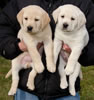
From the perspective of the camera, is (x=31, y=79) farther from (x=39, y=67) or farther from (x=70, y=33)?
(x=70, y=33)

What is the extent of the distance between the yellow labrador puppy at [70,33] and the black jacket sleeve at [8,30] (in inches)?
21.6

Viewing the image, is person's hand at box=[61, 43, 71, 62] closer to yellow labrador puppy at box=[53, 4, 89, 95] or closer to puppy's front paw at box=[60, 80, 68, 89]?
yellow labrador puppy at box=[53, 4, 89, 95]

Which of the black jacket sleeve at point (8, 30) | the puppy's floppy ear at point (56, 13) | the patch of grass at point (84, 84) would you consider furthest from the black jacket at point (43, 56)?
the patch of grass at point (84, 84)

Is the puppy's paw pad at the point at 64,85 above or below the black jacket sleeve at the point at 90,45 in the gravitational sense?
below

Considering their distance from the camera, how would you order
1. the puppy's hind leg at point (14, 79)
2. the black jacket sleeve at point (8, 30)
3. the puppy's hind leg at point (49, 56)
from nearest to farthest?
the puppy's hind leg at point (49, 56)
the puppy's hind leg at point (14, 79)
the black jacket sleeve at point (8, 30)

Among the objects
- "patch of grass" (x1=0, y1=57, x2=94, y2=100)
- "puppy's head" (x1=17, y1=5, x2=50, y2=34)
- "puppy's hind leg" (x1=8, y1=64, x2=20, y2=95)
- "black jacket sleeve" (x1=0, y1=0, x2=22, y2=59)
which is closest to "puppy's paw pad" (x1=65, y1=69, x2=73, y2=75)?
"puppy's head" (x1=17, y1=5, x2=50, y2=34)

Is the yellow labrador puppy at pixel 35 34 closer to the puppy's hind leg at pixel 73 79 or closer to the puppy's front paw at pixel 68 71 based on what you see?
the puppy's front paw at pixel 68 71

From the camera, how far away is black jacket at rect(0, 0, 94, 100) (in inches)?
131

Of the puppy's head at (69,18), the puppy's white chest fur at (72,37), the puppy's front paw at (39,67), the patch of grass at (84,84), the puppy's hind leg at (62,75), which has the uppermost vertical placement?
the puppy's head at (69,18)

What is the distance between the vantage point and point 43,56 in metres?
3.20

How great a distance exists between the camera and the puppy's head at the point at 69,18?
9.56 ft

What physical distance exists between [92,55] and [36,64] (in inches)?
28.3

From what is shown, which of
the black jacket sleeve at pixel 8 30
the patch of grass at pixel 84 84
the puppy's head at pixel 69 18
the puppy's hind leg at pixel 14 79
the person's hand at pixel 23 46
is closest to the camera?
the puppy's head at pixel 69 18

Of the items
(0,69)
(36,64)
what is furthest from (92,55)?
(0,69)
